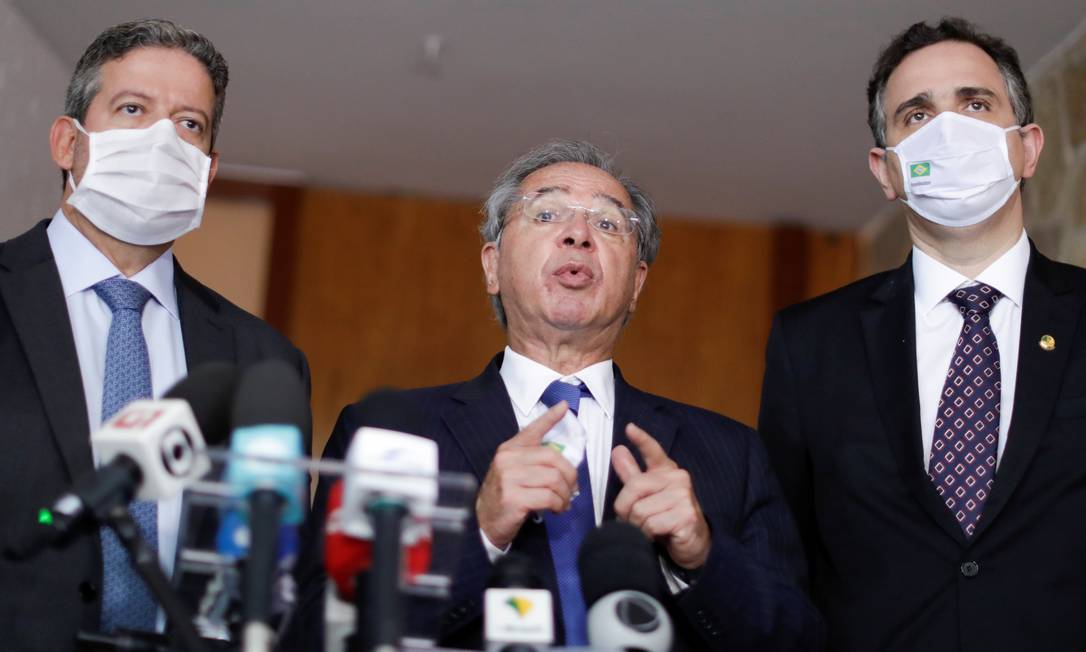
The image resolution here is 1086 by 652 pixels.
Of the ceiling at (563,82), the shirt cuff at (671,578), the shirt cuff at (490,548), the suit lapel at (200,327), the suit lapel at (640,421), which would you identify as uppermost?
the ceiling at (563,82)

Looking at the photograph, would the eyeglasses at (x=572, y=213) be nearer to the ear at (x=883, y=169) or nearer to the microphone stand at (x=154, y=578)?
the ear at (x=883, y=169)

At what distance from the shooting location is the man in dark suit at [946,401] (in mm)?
2363

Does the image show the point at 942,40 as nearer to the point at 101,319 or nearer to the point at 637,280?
the point at 637,280

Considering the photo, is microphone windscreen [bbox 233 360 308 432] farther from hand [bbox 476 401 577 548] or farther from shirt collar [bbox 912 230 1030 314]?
shirt collar [bbox 912 230 1030 314]

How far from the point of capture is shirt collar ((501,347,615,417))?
101 inches

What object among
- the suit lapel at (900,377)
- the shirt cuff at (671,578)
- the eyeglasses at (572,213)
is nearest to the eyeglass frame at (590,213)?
the eyeglasses at (572,213)

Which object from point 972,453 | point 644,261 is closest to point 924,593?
point 972,453

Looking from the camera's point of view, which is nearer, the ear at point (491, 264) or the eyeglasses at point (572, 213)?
the eyeglasses at point (572, 213)

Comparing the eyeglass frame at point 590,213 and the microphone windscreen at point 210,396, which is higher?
the eyeglass frame at point 590,213

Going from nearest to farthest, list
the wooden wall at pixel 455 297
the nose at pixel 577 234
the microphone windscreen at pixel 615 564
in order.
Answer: the microphone windscreen at pixel 615 564 → the nose at pixel 577 234 → the wooden wall at pixel 455 297

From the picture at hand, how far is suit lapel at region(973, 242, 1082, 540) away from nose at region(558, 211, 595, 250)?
0.91m

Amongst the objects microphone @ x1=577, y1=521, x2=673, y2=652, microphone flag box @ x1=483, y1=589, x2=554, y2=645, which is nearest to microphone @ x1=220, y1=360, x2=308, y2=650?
microphone flag box @ x1=483, y1=589, x2=554, y2=645

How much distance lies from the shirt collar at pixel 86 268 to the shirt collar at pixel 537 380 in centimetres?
69

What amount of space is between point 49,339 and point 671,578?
1.16 metres
